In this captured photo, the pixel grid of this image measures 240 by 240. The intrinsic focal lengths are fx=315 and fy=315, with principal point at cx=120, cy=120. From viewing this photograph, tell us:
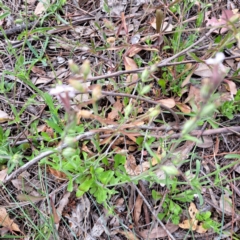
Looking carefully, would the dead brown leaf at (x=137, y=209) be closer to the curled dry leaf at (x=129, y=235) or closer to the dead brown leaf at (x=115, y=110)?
the curled dry leaf at (x=129, y=235)

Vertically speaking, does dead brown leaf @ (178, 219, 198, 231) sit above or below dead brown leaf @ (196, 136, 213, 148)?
below

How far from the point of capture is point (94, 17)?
6.45 feet

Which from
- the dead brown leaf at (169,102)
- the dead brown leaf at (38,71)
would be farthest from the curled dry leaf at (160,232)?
A: the dead brown leaf at (38,71)

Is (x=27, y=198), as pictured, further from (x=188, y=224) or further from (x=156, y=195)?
(x=188, y=224)

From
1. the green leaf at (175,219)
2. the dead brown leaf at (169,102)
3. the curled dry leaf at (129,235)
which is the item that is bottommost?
the curled dry leaf at (129,235)

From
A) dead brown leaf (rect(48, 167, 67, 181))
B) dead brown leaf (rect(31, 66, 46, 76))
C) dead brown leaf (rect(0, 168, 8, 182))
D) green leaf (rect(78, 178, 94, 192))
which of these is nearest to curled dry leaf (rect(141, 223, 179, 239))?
green leaf (rect(78, 178, 94, 192))

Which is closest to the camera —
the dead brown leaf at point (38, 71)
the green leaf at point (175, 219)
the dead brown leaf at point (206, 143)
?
the green leaf at point (175, 219)

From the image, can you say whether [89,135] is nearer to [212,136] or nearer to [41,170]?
[41,170]

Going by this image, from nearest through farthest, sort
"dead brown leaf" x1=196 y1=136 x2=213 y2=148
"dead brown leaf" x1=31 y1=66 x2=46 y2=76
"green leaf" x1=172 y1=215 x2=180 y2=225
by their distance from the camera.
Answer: "green leaf" x1=172 y1=215 x2=180 y2=225 → "dead brown leaf" x1=196 y1=136 x2=213 y2=148 → "dead brown leaf" x1=31 y1=66 x2=46 y2=76

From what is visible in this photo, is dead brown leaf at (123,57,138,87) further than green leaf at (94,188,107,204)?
Yes

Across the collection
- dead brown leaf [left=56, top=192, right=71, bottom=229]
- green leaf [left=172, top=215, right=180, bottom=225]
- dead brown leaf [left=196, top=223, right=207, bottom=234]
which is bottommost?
Result: dead brown leaf [left=196, top=223, right=207, bottom=234]

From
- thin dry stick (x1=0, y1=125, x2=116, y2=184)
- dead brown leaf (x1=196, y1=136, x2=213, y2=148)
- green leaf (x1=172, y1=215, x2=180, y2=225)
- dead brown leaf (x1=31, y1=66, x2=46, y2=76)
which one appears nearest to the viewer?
thin dry stick (x1=0, y1=125, x2=116, y2=184)

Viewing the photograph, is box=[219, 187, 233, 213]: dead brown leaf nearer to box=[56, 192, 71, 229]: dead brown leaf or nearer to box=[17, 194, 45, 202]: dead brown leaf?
box=[56, 192, 71, 229]: dead brown leaf

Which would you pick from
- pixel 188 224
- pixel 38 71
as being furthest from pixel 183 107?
pixel 38 71
